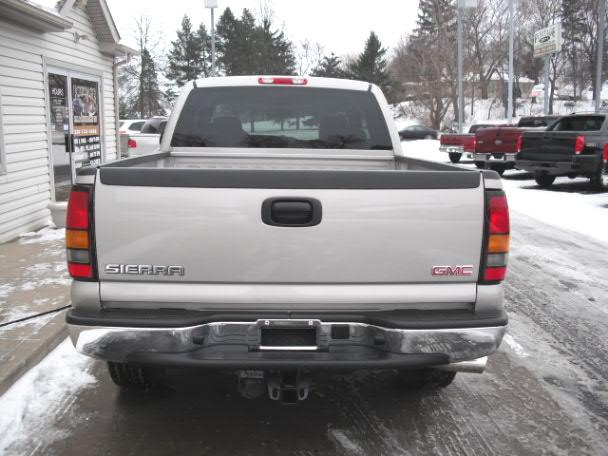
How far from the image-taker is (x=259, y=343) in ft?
9.41

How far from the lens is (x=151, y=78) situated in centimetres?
6250

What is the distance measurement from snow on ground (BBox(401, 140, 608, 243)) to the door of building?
20.1 feet

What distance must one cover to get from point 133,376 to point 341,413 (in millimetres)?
1304

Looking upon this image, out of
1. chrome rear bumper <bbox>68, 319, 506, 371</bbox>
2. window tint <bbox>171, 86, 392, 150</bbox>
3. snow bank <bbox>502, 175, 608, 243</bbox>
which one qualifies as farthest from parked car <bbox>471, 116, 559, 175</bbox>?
chrome rear bumper <bbox>68, 319, 506, 371</bbox>

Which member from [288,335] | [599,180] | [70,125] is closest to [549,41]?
[599,180]

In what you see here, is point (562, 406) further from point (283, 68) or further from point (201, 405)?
point (283, 68)

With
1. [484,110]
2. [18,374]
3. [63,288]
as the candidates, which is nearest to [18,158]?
[63,288]

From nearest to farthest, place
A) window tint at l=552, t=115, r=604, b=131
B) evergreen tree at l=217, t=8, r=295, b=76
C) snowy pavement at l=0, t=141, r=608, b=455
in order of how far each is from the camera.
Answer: snowy pavement at l=0, t=141, r=608, b=455, window tint at l=552, t=115, r=604, b=131, evergreen tree at l=217, t=8, r=295, b=76

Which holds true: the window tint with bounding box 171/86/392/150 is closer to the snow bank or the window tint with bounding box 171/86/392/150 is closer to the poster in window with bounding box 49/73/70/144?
the snow bank

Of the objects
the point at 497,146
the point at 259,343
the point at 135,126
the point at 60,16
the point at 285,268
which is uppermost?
the point at 60,16

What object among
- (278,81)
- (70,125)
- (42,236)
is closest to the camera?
(278,81)

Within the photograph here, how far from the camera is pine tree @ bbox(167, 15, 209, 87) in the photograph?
72688mm

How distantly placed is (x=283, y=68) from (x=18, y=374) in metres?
64.8

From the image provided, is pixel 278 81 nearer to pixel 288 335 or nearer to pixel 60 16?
pixel 288 335
